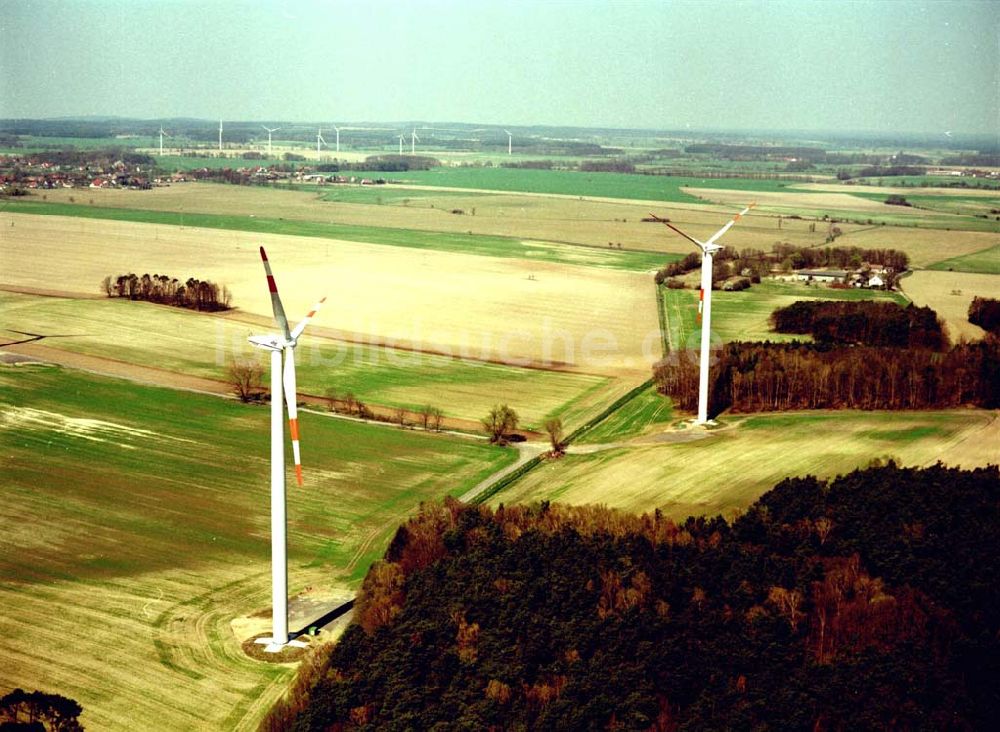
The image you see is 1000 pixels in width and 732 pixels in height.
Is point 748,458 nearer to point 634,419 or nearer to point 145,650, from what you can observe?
point 634,419

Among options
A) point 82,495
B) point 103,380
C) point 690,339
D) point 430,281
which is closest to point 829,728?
point 82,495

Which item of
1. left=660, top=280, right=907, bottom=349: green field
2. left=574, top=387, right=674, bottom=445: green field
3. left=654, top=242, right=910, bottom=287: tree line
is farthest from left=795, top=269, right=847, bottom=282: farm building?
left=574, top=387, right=674, bottom=445: green field

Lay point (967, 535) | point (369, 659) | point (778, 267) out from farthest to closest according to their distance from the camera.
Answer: point (778, 267)
point (967, 535)
point (369, 659)

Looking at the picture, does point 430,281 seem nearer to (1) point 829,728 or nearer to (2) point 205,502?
(2) point 205,502

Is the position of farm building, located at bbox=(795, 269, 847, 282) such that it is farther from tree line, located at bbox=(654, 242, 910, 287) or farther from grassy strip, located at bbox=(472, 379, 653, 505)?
grassy strip, located at bbox=(472, 379, 653, 505)

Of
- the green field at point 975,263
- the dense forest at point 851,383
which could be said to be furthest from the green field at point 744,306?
the green field at point 975,263

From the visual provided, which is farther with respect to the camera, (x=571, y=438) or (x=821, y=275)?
(x=821, y=275)

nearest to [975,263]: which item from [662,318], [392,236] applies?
[662,318]
